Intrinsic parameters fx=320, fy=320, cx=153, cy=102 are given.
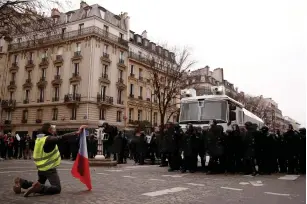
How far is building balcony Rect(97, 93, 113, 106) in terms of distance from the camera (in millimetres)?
44372

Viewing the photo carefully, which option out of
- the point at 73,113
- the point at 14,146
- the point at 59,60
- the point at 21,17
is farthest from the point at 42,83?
the point at 21,17

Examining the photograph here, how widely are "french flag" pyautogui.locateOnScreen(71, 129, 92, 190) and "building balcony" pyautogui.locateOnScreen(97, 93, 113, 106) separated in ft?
120

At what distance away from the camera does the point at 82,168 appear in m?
7.86

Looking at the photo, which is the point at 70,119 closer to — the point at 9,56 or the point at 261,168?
the point at 9,56

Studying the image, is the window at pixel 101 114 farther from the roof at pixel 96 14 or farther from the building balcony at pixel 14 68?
the building balcony at pixel 14 68

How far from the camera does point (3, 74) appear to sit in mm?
53750

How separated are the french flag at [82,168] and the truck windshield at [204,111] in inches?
326

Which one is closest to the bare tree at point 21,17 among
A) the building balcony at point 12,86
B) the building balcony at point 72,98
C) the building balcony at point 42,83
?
the building balcony at point 72,98

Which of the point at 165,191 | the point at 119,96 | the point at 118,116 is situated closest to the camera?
the point at 165,191

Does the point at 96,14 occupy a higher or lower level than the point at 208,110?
higher

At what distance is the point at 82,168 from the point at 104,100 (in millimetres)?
38042

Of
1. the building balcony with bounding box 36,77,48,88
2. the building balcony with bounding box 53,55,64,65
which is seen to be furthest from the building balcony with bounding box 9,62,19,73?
the building balcony with bounding box 53,55,64,65

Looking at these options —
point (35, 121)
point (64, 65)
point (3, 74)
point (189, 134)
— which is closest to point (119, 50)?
point (64, 65)

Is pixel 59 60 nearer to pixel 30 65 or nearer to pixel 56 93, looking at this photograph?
pixel 56 93
